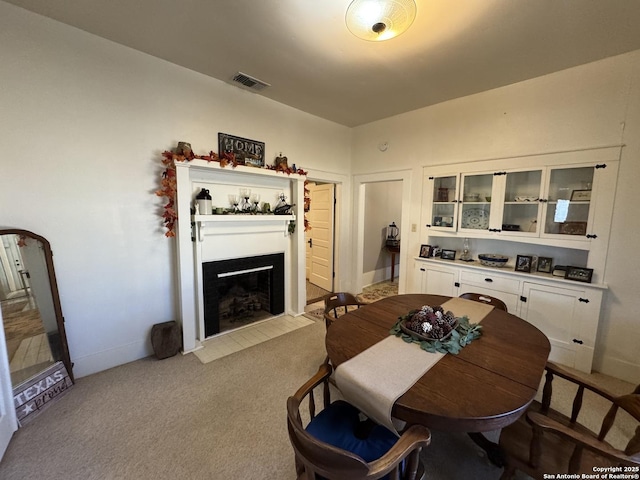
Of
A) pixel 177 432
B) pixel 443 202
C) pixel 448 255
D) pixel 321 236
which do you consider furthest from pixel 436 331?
pixel 321 236

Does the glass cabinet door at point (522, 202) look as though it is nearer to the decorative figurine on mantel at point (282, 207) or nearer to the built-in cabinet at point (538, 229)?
the built-in cabinet at point (538, 229)

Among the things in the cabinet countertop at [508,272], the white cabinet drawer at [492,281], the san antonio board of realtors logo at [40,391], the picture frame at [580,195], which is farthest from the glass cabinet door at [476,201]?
the san antonio board of realtors logo at [40,391]

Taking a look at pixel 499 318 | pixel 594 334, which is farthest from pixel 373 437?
pixel 594 334

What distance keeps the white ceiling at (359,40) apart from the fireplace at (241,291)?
218 cm

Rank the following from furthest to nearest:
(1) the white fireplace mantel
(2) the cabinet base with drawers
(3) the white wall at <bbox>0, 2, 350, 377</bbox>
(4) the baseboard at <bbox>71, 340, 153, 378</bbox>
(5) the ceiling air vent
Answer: (5) the ceiling air vent < (1) the white fireplace mantel < (2) the cabinet base with drawers < (4) the baseboard at <bbox>71, 340, 153, 378</bbox> < (3) the white wall at <bbox>0, 2, 350, 377</bbox>

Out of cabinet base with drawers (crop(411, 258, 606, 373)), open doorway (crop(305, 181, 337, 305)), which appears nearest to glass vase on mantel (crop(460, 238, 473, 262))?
cabinet base with drawers (crop(411, 258, 606, 373))

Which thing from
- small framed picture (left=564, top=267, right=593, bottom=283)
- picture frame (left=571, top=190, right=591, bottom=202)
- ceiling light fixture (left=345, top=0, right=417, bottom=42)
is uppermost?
ceiling light fixture (left=345, top=0, right=417, bottom=42)

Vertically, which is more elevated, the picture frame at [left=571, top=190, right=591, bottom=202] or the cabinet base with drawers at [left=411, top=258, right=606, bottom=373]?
the picture frame at [left=571, top=190, right=591, bottom=202]

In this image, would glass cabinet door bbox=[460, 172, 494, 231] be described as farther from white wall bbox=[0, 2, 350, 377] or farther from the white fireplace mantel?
white wall bbox=[0, 2, 350, 377]

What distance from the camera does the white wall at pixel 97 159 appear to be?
2.01 metres

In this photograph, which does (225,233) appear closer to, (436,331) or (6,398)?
(6,398)

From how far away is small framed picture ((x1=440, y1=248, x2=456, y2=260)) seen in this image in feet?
11.4

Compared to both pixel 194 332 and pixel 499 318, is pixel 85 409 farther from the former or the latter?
pixel 499 318

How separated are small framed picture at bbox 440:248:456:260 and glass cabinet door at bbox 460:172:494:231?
350 millimetres
